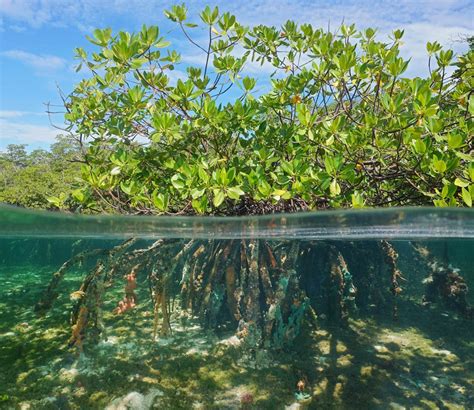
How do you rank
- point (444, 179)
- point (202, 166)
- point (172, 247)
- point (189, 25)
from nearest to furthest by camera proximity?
point (444, 179) → point (202, 166) → point (189, 25) → point (172, 247)

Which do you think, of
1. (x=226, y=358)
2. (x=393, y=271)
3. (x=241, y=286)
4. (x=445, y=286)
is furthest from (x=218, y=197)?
(x=445, y=286)

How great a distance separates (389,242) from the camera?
6949mm

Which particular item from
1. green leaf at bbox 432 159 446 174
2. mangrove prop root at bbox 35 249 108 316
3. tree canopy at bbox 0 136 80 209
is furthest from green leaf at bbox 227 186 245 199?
tree canopy at bbox 0 136 80 209

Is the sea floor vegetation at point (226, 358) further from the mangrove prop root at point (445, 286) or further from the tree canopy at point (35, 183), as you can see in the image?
the tree canopy at point (35, 183)

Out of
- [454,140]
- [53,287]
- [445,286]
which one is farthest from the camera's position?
[445,286]

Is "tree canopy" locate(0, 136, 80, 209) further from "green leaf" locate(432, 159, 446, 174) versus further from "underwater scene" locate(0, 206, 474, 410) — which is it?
"green leaf" locate(432, 159, 446, 174)

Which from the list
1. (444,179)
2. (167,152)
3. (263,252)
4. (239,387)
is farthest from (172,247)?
(444,179)

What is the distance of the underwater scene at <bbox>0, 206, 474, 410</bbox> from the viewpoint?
5.31m

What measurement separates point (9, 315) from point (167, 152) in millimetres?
3276

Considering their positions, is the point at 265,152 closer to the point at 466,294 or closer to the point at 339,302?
the point at 339,302

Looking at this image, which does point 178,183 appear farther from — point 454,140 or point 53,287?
point 53,287

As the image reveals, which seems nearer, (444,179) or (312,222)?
(444,179)

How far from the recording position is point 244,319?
18.8ft

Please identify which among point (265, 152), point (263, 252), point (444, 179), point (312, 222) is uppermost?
point (265, 152)
